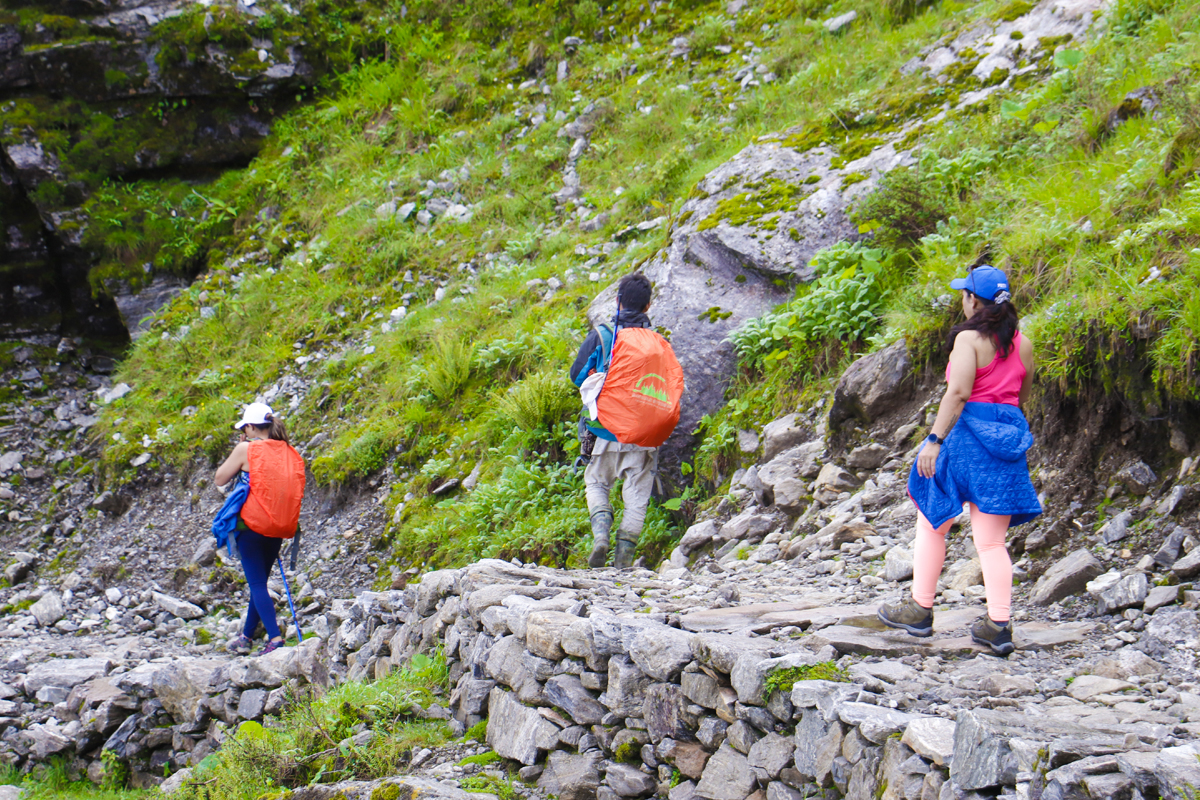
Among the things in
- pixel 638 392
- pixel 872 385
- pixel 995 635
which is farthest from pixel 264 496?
pixel 995 635

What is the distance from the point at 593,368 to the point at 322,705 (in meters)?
3.06

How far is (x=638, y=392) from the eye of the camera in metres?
5.99

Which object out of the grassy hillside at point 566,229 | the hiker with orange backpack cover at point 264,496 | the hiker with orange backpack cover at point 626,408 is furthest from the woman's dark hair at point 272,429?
the hiker with orange backpack cover at point 626,408

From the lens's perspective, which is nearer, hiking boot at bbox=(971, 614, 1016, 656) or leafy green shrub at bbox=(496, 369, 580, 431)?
hiking boot at bbox=(971, 614, 1016, 656)

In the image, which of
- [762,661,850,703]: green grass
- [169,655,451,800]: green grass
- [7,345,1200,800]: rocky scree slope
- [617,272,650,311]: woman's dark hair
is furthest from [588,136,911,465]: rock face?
[762,661,850,703]: green grass

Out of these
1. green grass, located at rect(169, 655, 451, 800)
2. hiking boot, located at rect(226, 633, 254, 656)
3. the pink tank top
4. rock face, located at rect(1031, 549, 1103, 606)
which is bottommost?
hiking boot, located at rect(226, 633, 254, 656)

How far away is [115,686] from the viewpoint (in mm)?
5988

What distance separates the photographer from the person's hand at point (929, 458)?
11.6 feet

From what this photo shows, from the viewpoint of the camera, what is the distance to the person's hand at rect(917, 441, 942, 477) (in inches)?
139

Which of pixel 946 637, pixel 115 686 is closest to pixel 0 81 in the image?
pixel 115 686

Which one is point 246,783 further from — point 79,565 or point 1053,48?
point 1053,48

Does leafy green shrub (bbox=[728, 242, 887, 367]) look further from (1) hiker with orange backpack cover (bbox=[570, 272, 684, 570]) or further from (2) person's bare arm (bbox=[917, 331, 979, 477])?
(2) person's bare arm (bbox=[917, 331, 979, 477])

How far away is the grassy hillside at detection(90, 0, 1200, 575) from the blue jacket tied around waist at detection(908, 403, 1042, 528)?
3.52 feet

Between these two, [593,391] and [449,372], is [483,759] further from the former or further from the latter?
[449,372]
